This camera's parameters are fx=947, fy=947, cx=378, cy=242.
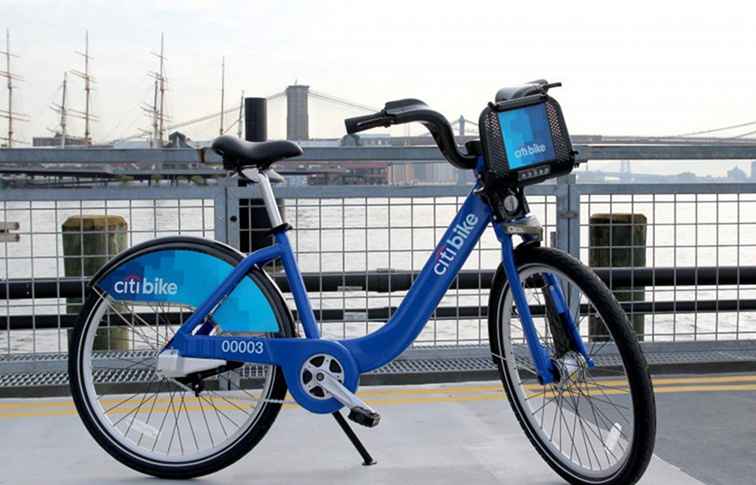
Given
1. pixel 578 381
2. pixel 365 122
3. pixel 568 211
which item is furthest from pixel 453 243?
pixel 568 211

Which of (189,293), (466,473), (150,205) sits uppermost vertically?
(150,205)

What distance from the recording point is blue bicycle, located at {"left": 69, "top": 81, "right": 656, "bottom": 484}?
2.87 m

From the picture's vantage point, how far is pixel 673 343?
199 inches

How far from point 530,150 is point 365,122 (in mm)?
528

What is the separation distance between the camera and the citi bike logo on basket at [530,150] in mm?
2861

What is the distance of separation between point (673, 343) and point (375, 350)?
2548 millimetres

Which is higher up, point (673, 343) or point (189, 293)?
point (189, 293)

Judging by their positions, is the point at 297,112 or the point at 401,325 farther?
the point at 297,112

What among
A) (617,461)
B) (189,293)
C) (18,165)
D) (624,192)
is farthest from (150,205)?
(617,461)

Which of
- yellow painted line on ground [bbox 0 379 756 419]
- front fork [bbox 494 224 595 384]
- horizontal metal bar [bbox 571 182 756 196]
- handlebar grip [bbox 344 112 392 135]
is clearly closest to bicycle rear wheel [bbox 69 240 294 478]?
yellow painted line on ground [bbox 0 379 756 419]

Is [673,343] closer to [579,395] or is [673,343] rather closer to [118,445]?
[579,395]

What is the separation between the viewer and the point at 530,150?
113 inches

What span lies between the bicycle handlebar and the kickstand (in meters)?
0.93

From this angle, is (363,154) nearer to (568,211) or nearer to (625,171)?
(568,211)
